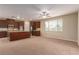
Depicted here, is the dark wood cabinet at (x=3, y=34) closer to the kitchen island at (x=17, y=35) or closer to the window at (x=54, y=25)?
the kitchen island at (x=17, y=35)

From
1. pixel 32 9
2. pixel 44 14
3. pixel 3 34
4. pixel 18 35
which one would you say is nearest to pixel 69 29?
pixel 44 14

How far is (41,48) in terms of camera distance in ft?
8.55

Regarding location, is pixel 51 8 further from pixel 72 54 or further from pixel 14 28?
pixel 72 54

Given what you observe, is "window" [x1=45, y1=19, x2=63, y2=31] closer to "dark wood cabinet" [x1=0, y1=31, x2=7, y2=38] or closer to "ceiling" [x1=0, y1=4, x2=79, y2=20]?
"ceiling" [x1=0, y1=4, x2=79, y2=20]

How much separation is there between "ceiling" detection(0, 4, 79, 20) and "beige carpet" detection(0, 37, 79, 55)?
688 millimetres

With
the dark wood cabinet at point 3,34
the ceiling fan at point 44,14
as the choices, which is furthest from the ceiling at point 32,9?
the dark wood cabinet at point 3,34

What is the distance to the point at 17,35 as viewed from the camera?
2.82 metres

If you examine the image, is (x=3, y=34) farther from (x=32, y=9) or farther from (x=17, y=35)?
(x=32, y=9)

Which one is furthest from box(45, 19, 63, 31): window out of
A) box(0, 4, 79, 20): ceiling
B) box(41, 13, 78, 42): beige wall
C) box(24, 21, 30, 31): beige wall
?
box(24, 21, 30, 31): beige wall

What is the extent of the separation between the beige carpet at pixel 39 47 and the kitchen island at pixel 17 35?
0.13 metres

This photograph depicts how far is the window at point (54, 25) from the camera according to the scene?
2.59 meters

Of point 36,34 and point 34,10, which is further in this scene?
point 36,34
